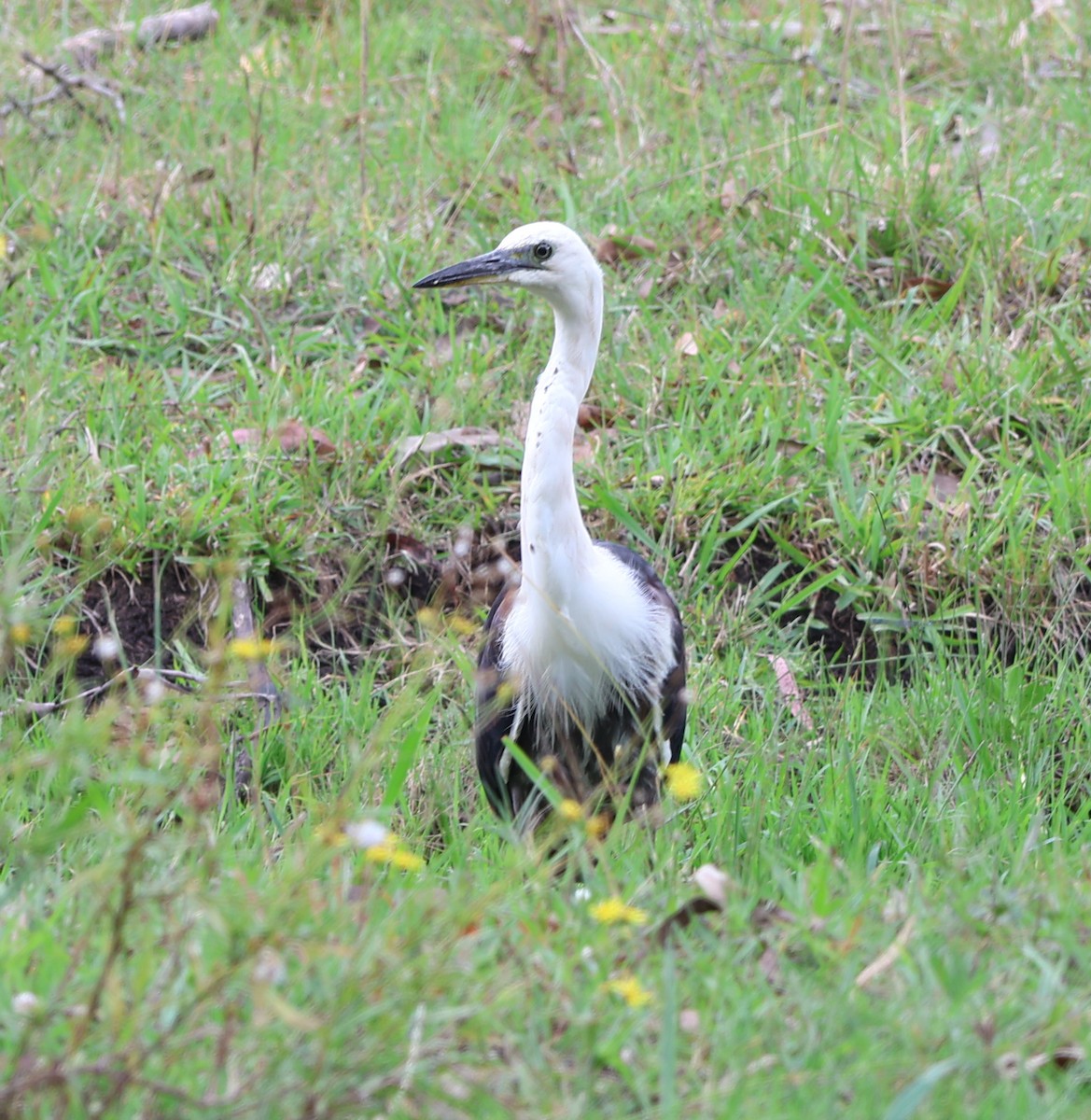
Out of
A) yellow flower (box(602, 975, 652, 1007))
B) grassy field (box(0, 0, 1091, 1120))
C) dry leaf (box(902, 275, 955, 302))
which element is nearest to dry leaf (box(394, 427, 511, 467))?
grassy field (box(0, 0, 1091, 1120))

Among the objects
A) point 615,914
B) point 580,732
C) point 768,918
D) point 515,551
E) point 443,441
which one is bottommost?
point 515,551

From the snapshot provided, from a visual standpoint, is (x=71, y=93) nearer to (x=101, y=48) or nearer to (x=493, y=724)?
(x=101, y=48)

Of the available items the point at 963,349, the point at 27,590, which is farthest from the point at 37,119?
the point at 963,349

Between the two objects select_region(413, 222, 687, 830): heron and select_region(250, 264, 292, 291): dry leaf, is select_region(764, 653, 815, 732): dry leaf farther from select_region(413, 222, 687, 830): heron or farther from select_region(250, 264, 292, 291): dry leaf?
select_region(250, 264, 292, 291): dry leaf

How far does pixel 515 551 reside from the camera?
4.48 metres

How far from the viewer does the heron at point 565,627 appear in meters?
3.27

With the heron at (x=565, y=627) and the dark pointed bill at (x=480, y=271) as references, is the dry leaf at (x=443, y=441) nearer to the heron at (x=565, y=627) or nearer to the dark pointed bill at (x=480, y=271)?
the heron at (x=565, y=627)

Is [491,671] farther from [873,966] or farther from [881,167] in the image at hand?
[881,167]

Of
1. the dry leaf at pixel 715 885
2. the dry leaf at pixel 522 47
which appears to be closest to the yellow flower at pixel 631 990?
the dry leaf at pixel 715 885

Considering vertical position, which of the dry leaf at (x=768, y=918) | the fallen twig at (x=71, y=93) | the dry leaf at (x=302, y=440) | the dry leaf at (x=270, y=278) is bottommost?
the dry leaf at (x=302, y=440)

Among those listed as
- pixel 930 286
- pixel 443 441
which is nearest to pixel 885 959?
pixel 443 441

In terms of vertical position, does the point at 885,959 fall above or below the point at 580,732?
above

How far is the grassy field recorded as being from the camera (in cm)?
187

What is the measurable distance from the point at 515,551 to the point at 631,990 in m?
2.68
